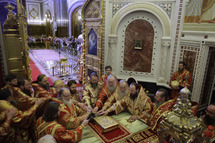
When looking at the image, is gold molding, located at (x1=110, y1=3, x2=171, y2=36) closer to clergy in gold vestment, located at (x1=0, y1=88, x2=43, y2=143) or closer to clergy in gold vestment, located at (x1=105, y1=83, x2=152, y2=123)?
clergy in gold vestment, located at (x1=105, y1=83, x2=152, y2=123)

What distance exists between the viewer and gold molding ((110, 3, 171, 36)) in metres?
5.69

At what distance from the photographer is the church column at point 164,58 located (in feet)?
18.9

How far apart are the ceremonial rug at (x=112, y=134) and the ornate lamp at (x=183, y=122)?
112 centimetres

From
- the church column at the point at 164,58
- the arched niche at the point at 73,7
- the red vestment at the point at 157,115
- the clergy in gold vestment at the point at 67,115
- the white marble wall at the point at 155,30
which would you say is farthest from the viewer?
the arched niche at the point at 73,7

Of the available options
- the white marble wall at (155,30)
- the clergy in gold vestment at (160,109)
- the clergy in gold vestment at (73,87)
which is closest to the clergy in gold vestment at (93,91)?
the clergy in gold vestment at (73,87)

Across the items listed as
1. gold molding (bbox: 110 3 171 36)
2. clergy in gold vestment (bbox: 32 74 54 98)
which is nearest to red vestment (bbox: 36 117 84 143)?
clergy in gold vestment (bbox: 32 74 54 98)

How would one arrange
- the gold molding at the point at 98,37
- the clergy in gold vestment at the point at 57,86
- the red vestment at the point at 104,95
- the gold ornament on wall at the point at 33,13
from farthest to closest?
the gold ornament on wall at the point at 33,13, the gold molding at the point at 98,37, the red vestment at the point at 104,95, the clergy in gold vestment at the point at 57,86

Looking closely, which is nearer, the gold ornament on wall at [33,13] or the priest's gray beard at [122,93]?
the priest's gray beard at [122,93]

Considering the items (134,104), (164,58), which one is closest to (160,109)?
(134,104)

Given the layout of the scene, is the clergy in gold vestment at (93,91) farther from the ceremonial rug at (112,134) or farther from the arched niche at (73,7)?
the arched niche at (73,7)

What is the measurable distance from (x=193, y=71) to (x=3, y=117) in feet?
17.0

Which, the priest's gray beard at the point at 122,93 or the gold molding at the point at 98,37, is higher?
the gold molding at the point at 98,37

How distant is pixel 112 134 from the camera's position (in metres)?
2.58

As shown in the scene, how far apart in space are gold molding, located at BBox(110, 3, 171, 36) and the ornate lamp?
4.75 meters
